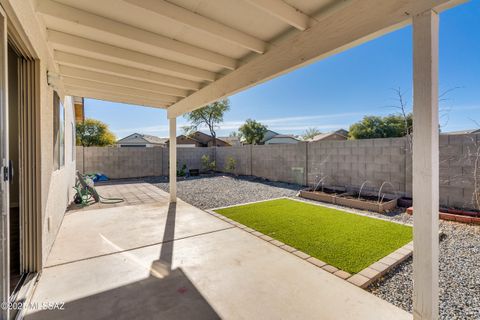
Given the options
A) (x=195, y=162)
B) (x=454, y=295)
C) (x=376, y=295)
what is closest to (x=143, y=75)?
(x=376, y=295)

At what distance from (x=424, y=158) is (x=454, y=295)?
1588 millimetres

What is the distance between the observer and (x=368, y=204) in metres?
5.15

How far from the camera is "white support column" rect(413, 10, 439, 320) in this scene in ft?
4.97

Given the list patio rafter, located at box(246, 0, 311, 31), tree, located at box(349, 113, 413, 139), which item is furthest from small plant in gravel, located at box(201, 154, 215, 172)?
tree, located at box(349, 113, 413, 139)

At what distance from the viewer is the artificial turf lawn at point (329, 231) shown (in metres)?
2.89

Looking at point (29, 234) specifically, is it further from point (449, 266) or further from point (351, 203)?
point (351, 203)

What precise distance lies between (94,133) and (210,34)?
23630 millimetres

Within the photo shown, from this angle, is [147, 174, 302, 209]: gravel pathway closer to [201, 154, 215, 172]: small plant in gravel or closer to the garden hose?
the garden hose

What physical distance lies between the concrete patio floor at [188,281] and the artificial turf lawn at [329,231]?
1.44 ft

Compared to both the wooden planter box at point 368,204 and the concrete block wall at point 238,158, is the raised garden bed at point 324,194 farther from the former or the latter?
the concrete block wall at point 238,158

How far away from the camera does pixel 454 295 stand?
2.13m

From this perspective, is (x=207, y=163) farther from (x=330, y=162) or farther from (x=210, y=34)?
(x=210, y=34)

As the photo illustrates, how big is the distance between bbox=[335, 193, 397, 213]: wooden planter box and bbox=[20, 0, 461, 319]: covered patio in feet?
10.5

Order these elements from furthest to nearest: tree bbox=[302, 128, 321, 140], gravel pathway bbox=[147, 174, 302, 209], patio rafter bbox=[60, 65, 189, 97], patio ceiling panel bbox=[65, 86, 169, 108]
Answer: tree bbox=[302, 128, 321, 140] < gravel pathway bbox=[147, 174, 302, 209] < patio ceiling panel bbox=[65, 86, 169, 108] < patio rafter bbox=[60, 65, 189, 97]
